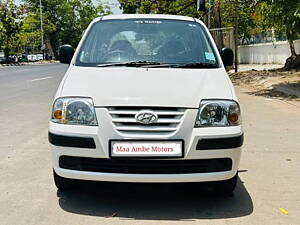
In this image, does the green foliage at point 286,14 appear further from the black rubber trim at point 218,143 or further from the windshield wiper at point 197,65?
the black rubber trim at point 218,143

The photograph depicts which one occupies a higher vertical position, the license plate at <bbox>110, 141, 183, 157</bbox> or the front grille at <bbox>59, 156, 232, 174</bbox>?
the license plate at <bbox>110, 141, 183, 157</bbox>

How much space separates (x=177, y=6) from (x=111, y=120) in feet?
77.0

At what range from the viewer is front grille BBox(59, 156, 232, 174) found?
3711 mm

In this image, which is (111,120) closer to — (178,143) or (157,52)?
(178,143)

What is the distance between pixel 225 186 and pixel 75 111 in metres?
1.58

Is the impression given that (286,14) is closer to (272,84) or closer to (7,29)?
(272,84)

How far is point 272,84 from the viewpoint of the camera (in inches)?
604

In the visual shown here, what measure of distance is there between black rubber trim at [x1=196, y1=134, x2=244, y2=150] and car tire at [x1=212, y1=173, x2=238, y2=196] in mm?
489

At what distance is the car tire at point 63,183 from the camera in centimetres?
430

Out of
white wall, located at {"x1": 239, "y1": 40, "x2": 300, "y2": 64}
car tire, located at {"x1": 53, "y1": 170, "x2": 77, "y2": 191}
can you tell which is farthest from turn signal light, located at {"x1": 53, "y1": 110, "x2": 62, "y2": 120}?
white wall, located at {"x1": 239, "y1": 40, "x2": 300, "y2": 64}

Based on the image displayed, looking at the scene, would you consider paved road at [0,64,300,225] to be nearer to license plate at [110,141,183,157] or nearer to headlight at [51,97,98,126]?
license plate at [110,141,183,157]

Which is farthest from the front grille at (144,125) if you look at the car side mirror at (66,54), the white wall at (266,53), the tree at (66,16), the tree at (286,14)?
the tree at (66,16)

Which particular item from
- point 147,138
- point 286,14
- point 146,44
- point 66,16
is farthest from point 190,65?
point 66,16

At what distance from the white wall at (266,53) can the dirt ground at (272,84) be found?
24.5 feet
